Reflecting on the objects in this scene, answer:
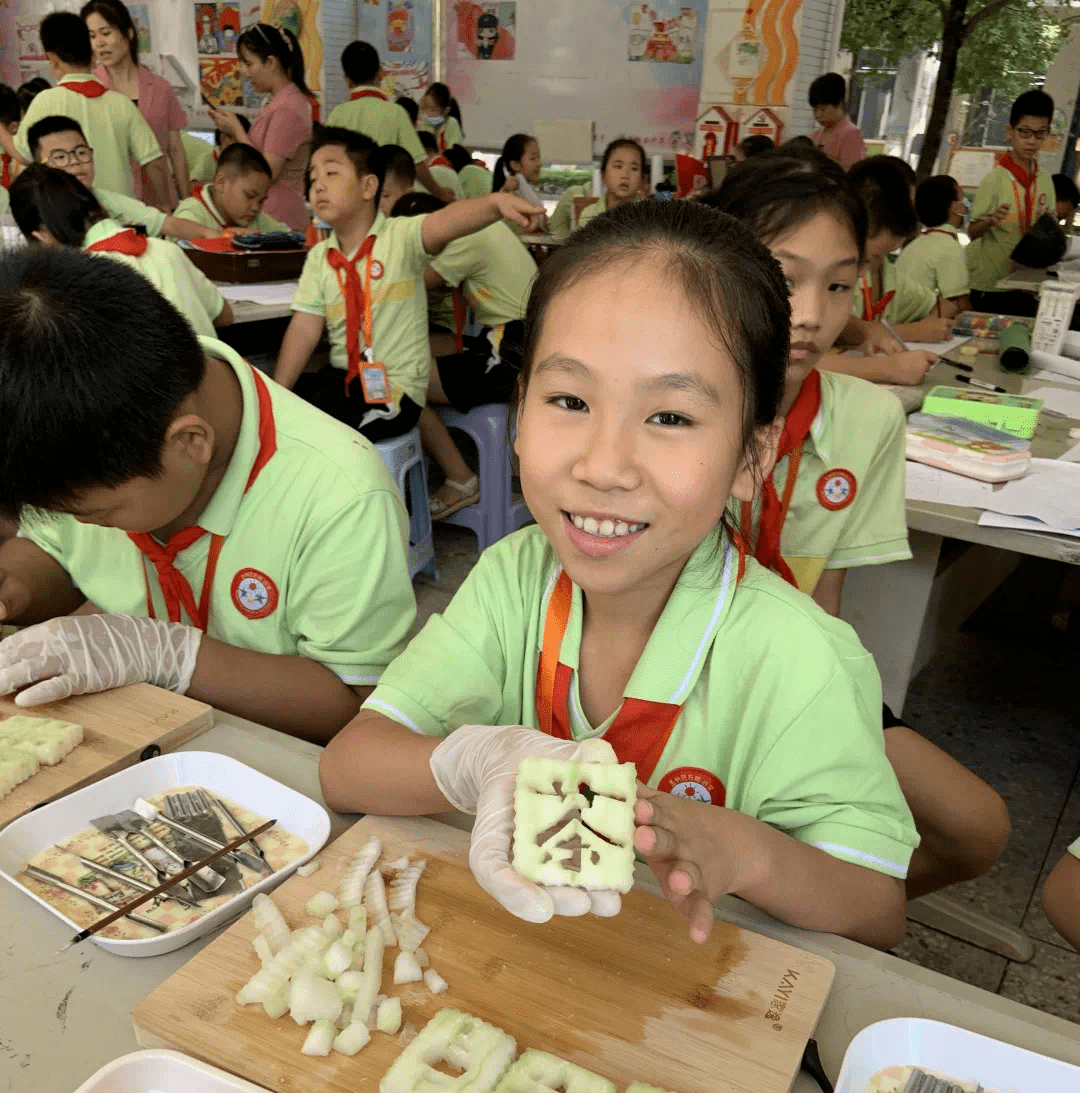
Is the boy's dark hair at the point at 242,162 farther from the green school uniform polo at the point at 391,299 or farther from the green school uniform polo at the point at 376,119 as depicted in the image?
the green school uniform polo at the point at 376,119

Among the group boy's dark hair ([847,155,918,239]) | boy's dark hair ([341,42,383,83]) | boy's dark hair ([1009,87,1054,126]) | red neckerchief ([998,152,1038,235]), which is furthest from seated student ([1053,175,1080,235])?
boy's dark hair ([341,42,383,83])

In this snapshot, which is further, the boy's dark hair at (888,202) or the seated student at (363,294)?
the seated student at (363,294)

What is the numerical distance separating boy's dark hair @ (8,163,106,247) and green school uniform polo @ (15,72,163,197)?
1543 mm

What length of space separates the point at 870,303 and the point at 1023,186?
3197 millimetres

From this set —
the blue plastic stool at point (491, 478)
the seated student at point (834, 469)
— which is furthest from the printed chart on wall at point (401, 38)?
the seated student at point (834, 469)

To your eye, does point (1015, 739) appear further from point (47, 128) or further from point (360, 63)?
point (360, 63)

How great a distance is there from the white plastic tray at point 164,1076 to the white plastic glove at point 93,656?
58cm

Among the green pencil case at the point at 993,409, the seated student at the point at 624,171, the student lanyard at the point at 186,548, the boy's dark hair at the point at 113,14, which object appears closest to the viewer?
the student lanyard at the point at 186,548

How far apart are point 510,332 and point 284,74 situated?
8.08 feet

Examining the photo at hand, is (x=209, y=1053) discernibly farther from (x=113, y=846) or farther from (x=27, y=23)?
(x=27, y=23)

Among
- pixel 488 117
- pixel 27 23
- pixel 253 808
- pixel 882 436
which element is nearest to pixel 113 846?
pixel 253 808

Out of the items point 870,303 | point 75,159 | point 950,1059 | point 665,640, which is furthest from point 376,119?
point 950,1059

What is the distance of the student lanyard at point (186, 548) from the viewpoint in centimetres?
147

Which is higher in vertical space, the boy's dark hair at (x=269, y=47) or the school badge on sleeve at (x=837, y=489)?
the boy's dark hair at (x=269, y=47)
